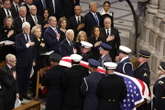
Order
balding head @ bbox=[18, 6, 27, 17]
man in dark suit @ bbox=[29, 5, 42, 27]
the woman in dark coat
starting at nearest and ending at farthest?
the woman in dark coat, balding head @ bbox=[18, 6, 27, 17], man in dark suit @ bbox=[29, 5, 42, 27]

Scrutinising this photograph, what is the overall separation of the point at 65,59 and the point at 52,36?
190 centimetres

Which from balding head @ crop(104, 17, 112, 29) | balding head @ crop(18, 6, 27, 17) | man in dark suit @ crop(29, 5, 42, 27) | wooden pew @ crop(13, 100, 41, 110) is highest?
balding head @ crop(18, 6, 27, 17)

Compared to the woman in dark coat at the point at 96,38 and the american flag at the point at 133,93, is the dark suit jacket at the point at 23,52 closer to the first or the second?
the woman in dark coat at the point at 96,38

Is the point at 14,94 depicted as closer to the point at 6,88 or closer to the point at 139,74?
the point at 6,88

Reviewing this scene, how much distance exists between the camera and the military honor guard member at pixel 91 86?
856 cm

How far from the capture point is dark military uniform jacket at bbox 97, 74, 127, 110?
27.4 feet

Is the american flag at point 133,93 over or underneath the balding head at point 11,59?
underneath

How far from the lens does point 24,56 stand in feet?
36.2

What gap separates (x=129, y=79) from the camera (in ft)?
29.1

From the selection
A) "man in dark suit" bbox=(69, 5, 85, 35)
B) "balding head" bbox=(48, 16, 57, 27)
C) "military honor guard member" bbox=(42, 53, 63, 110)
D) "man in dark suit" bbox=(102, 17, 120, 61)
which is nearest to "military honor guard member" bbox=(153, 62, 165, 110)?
"military honor guard member" bbox=(42, 53, 63, 110)

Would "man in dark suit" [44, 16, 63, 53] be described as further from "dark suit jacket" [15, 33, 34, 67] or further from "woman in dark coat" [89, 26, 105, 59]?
"woman in dark coat" [89, 26, 105, 59]

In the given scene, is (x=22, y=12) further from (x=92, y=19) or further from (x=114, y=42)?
(x=114, y=42)

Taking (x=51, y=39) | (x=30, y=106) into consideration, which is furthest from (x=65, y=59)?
(x=51, y=39)

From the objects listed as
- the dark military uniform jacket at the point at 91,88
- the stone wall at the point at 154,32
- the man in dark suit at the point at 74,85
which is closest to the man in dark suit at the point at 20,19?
the man in dark suit at the point at 74,85
